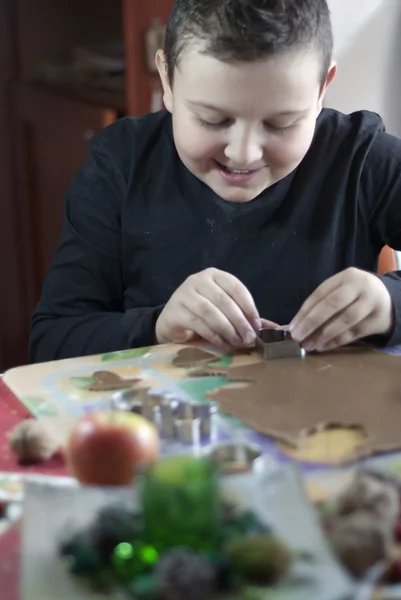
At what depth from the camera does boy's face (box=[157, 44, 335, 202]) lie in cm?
91

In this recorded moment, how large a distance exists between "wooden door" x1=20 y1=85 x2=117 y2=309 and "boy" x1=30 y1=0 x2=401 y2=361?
84 centimetres

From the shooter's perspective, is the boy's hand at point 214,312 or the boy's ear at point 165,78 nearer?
the boy's hand at point 214,312

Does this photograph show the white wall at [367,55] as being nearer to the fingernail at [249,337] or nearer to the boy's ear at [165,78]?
the boy's ear at [165,78]

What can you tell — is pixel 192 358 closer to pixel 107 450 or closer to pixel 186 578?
pixel 107 450

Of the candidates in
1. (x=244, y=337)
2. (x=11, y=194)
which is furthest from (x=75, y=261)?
(x=11, y=194)

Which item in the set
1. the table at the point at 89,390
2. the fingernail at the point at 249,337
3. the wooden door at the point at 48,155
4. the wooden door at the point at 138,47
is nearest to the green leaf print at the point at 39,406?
the table at the point at 89,390

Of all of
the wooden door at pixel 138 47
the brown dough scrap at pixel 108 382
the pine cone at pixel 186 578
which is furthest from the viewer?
the wooden door at pixel 138 47

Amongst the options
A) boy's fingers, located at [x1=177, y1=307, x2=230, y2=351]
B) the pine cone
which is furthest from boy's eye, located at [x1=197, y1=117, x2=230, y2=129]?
the pine cone

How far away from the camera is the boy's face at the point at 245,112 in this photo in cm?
91

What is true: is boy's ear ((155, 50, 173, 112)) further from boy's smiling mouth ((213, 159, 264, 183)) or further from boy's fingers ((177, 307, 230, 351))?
boy's fingers ((177, 307, 230, 351))

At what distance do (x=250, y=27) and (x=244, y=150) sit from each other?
129 millimetres

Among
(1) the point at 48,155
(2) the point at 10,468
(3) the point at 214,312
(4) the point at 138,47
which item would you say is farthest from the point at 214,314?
(1) the point at 48,155

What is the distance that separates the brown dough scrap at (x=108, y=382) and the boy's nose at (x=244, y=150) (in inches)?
10.7

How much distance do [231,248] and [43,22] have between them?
166 cm
